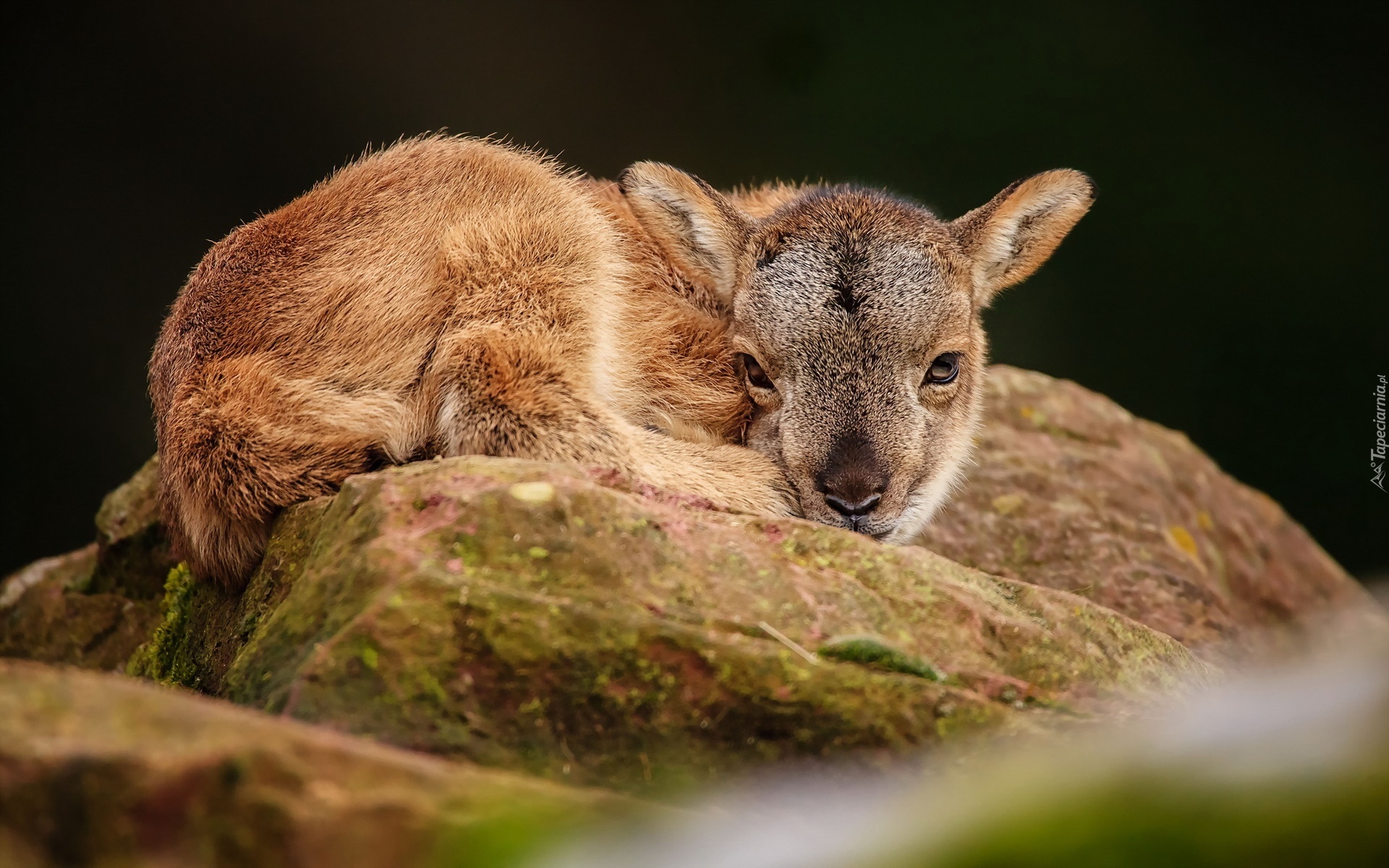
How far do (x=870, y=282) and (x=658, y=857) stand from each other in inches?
156

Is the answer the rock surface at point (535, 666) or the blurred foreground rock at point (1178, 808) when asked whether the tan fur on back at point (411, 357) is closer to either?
the rock surface at point (535, 666)

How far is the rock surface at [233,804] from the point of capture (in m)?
2.42

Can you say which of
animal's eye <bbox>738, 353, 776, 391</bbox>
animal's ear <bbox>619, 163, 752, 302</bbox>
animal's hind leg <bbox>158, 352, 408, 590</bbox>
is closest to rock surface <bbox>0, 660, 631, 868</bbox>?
animal's hind leg <bbox>158, 352, 408, 590</bbox>

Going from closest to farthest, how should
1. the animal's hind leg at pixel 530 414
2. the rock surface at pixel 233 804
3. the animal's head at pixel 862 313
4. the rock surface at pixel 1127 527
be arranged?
the rock surface at pixel 233 804 → the animal's hind leg at pixel 530 414 → the animal's head at pixel 862 313 → the rock surface at pixel 1127 527

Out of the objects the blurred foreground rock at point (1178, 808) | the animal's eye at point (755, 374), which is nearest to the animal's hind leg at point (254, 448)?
the animal's eye at point (755, 374)

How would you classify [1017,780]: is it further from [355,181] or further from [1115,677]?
[355,181]

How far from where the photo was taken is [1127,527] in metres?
7.85

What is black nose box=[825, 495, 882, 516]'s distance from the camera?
17.7 feet

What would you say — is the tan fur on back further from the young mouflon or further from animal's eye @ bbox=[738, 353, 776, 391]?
animal's eye @ bbox=[738, 353, 776, 391]

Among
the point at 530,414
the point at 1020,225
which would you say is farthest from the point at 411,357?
the point at 1020,225

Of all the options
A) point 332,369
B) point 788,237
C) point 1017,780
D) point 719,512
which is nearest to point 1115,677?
point 719,512

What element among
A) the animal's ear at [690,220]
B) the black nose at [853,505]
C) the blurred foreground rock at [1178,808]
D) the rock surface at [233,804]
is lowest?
the rock surface at [233,804]

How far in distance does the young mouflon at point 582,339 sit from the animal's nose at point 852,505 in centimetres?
1

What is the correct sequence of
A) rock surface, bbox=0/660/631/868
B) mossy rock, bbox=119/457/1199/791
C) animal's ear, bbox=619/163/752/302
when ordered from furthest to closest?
animal's ear, bbox=619/163/752/302 < mossy rock, bbox=119/457/1199/791 < rock surface, bbox=0/660/631/868
